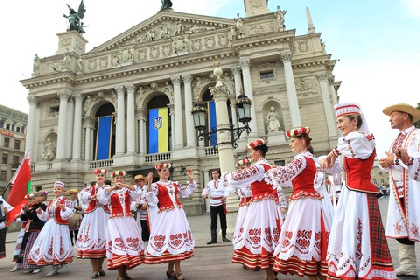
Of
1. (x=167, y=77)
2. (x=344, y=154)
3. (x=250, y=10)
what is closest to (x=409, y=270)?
(x=344, y=154)

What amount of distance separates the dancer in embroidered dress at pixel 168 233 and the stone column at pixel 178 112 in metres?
18.4

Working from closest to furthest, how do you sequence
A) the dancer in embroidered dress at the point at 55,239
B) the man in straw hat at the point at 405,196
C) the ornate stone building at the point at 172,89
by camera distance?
the man in straw hat at the point at 405,196
the dancer in embroidered dress at the point at 55,239
the ornate stone building at the point at 172,89

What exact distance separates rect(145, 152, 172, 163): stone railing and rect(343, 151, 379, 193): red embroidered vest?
21.7m

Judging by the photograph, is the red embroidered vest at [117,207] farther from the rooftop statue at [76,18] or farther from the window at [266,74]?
the rooftop statue at [76,18]

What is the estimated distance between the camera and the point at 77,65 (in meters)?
29.0

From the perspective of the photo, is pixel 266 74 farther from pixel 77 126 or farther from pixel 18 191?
pixel 18 191

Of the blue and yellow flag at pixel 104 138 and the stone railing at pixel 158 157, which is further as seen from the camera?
the blue and yellow flag at pixel 104 138

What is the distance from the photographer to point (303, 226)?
12.1 ft

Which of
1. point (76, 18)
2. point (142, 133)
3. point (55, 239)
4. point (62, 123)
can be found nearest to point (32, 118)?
point (62, 123)

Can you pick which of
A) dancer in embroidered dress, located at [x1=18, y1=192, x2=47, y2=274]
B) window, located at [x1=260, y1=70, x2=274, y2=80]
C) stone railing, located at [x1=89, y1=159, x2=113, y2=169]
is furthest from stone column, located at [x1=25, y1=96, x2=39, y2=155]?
dancer in embroidered dress, located at [x1=18, y1=192, x2=47, y2=274]

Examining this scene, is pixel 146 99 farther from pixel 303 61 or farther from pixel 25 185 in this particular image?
pixel 25 185

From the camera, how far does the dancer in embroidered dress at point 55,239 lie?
6480mm

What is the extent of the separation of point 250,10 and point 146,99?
12.6 m

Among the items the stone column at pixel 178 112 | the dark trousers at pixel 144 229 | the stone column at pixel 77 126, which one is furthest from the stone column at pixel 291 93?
the stone column at pixel 77 126
